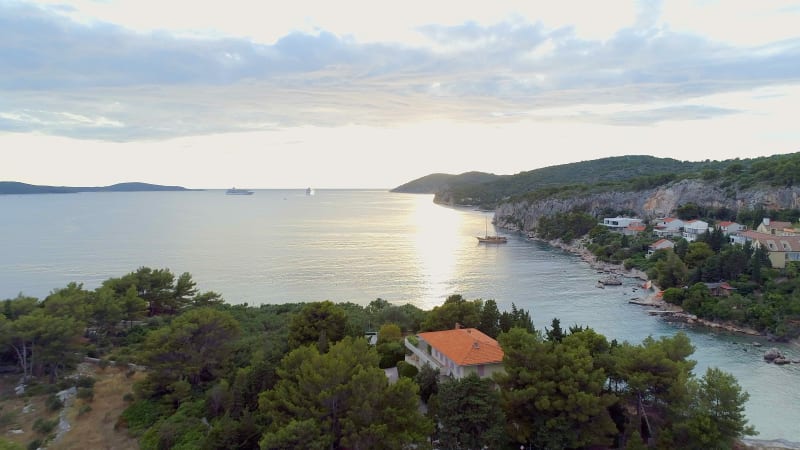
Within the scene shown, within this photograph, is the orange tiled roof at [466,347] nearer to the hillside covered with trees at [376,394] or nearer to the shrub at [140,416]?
the hillside covered with trees at [376,394]

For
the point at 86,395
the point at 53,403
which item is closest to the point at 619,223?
the point at 86,395

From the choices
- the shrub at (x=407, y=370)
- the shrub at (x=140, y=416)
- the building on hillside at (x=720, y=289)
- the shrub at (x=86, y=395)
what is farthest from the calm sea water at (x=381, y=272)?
the shrub at (x=140, y=416)

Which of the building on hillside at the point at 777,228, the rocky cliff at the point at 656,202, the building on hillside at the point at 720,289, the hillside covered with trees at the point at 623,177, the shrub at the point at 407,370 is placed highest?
the hillside covered with trees at the point at 623,177

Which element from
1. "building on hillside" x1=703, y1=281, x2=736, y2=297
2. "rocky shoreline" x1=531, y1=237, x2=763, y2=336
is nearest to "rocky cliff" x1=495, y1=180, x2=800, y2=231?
"rocky shoreline" x1=531, y1=237, x2=763, y2=336

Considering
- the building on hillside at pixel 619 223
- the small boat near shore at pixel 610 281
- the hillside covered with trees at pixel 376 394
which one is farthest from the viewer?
the building on hillside at pixel 619 223

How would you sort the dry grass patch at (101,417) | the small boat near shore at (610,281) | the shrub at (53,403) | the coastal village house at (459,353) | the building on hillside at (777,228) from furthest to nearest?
the building on hillside at (777,228), the small boat near shore at (610,281), the shrub at (53,403), the coastal village house at (459,353), the dry grass patch at (101,417)

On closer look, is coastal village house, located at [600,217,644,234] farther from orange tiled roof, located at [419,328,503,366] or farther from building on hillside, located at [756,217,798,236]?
orange tiled roof, located at [419,328,503,366]

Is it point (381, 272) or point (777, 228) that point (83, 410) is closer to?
point (381, 272)
